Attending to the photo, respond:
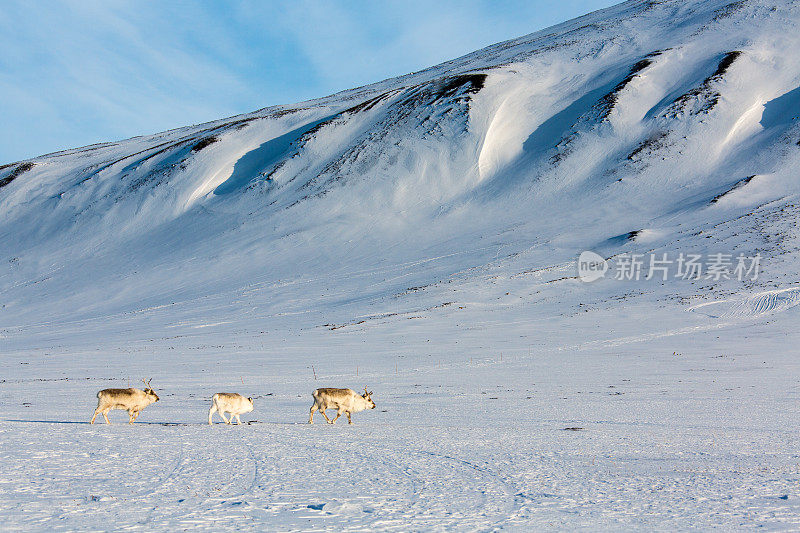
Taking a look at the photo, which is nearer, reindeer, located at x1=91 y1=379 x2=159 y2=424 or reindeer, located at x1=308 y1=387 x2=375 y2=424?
reindeer, located at x1=91 y1=379 x2=159 y2=424

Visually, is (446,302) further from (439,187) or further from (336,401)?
(439,187)

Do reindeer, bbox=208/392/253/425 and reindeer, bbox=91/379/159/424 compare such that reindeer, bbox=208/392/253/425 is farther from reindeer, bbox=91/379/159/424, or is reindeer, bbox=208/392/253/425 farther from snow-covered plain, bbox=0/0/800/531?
reindeer, bbox=91/379/159/424

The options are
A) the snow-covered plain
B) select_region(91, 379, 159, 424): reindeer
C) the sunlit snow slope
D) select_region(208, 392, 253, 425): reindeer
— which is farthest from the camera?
the sunlit snow slope

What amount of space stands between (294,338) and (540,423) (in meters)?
28.5

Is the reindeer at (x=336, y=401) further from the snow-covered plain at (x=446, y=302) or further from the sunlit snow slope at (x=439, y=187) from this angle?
the sunlit snow slope at (x=439, y=187)

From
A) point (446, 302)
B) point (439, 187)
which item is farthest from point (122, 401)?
point (439, 187)

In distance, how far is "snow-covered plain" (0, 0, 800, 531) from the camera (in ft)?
25.2

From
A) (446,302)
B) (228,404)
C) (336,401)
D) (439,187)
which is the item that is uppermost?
(439,187)

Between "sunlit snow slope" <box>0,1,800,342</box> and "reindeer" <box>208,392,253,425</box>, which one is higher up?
"sunlit snow slope" <box>0,1,800,342</box>

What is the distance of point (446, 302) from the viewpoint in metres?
48.8

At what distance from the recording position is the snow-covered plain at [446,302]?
25.2 ft

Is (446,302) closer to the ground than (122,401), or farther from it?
farther from it

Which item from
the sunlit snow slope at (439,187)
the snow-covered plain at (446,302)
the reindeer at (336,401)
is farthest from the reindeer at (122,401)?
the sunlit snow slope at (439,187)

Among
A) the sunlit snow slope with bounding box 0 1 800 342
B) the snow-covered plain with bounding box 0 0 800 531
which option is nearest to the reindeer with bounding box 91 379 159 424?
the snow-covered plain with bounding box 0 0 800 531
